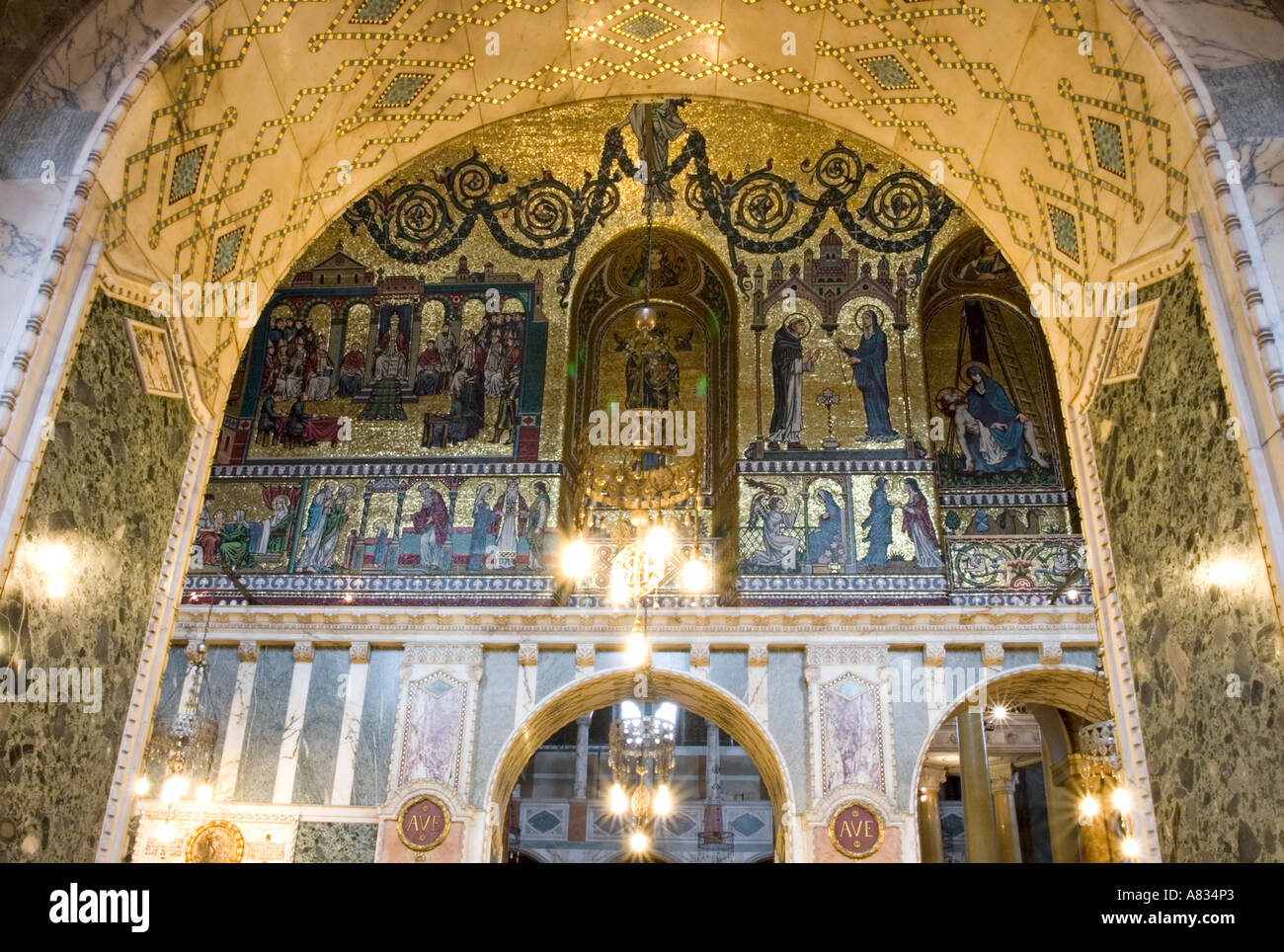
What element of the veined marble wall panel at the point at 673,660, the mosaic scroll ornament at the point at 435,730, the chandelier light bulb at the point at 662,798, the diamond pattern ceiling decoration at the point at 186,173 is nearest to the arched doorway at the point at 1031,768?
the veined marble wall panel at the point at 673,660

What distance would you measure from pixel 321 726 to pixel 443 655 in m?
1.40

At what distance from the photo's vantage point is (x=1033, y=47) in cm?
380

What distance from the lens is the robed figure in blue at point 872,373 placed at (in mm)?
11609

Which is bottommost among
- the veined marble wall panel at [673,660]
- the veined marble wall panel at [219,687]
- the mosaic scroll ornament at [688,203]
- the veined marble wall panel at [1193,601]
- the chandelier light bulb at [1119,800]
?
the veined marble wall panel at [1193,601]

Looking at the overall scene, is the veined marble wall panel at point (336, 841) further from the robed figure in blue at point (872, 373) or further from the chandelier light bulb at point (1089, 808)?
the chandelier light bulb at point (1089, 808)

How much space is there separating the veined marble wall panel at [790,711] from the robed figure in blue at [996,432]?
3522mm

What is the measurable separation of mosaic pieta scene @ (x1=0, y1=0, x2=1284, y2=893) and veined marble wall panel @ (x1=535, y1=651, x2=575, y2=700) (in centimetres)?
Result: 4

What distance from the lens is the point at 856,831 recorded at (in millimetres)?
9789

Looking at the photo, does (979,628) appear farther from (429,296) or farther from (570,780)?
(570,780)

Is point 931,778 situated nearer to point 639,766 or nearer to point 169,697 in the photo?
point 639,766

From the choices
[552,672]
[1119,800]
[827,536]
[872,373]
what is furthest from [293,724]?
[1119,800]

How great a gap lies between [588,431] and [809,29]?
333 inches

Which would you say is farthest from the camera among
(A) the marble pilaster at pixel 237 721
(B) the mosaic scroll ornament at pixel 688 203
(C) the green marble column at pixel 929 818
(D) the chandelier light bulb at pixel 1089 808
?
(C) the green marble column at pixel 929 818

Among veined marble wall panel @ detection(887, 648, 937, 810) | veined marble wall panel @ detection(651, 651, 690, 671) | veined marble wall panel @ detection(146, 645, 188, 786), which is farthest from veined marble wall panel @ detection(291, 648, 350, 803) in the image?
veined marble wall panel @ detection(887, 648, 937, 810)
